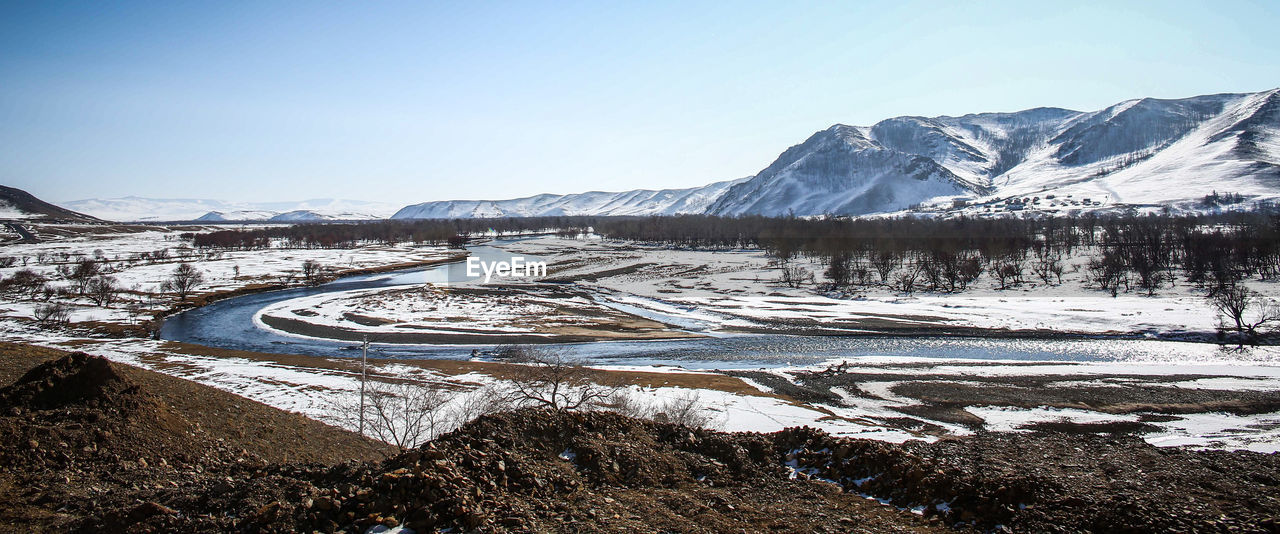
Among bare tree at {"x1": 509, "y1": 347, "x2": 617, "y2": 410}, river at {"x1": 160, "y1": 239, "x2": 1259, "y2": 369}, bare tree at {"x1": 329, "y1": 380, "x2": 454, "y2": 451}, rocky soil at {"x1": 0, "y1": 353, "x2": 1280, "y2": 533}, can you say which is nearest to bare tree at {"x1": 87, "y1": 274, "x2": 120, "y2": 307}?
river at {"x1": 160, "y1": 239, "x2": 1259, "y2": 369}

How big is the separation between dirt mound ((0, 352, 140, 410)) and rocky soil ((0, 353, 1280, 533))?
0.03 m

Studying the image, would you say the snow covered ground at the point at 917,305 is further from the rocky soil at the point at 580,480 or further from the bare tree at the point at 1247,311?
the rocky soil at the point at 580,480

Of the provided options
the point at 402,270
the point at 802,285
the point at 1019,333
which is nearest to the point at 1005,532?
the point at 1019,333

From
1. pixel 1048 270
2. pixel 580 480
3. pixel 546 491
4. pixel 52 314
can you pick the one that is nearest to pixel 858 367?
pixel 580 480

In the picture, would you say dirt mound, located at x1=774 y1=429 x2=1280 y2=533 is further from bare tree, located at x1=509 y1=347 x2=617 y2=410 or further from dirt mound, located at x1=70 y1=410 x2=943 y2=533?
bare tree, located at x1=509 y1=347 x2=617 y2=410

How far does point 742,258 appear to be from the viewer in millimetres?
102875

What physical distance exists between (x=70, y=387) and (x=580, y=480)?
10.7 meters

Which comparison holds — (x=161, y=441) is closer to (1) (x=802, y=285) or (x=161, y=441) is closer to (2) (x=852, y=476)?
(2) (x=852, y=476)

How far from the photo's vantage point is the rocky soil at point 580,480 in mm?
7469

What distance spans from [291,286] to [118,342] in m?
32.3

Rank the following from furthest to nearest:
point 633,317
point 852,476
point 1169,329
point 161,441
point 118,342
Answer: point 633,317 → point 1169,329 → point 118,342 → point 161,441 → point 852,476

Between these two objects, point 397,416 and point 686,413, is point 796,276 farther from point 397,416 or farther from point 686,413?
point 397,416

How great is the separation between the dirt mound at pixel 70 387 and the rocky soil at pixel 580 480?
0.11ft

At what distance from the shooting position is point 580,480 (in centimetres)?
903
